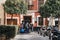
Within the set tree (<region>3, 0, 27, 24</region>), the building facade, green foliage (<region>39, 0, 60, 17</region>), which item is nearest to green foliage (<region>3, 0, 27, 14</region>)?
tree (<region>3, 0, 27, 24</region>)

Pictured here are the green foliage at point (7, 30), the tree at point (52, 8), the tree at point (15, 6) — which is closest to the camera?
the green foliage at point (7, 30)

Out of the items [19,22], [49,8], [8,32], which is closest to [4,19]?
[19,22]

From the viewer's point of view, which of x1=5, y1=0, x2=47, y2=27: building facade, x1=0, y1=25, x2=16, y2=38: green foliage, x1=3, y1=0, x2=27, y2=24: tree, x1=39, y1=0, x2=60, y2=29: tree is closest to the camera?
x1=0, y1=25, x2=16, y2=38: green foliage

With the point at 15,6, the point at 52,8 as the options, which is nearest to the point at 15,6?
the point at 15,6

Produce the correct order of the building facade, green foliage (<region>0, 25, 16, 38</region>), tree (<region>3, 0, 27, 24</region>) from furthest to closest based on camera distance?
1. the building facade
2. tree (<region>3, 0, 27, 24</region>)
3. green foliage (<region>0, 25, 16, 38</region>)

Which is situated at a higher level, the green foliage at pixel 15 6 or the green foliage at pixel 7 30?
the green foliage at pixel 15 6

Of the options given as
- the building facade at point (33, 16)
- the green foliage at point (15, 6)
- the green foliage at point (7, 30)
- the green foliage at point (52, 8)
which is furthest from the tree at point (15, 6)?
the green foliage at point (7, 30)

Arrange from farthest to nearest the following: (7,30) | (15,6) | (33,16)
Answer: (33,16) < (15,6) < (7,30)

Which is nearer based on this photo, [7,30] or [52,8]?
[7,30]

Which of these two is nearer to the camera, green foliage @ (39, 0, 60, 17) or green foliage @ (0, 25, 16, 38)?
green foliage @ (0, 25, 16, 38)

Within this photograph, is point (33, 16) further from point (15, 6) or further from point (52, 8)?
point (15, 6)

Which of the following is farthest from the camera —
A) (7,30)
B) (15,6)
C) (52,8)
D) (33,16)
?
(33,16)

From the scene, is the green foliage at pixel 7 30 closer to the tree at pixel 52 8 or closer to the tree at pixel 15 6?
the tree at pixel 15 6

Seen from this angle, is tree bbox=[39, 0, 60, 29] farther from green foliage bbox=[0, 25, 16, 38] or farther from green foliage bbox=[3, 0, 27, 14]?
green foliage bbox=[0, 25, 16, 38]
